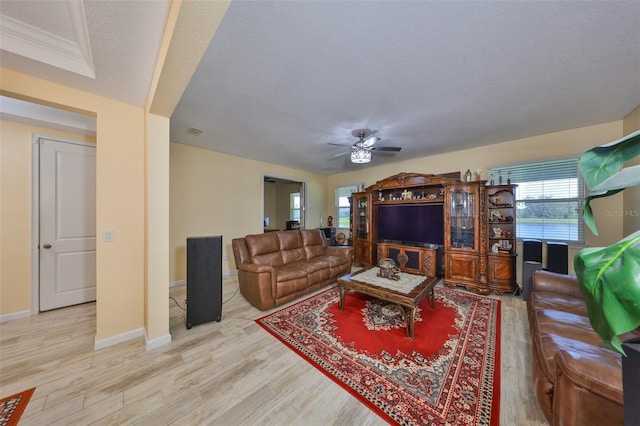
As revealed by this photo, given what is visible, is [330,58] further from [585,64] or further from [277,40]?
[585,64]

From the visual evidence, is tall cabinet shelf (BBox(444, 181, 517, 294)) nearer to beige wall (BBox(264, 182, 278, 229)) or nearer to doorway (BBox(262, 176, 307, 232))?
doorway (BBox(262, 176, 307, 232))

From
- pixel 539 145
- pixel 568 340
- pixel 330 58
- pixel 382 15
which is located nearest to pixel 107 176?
pixel 330 58

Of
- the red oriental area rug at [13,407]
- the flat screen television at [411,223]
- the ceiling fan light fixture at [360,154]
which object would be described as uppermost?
the ceiling fan light fixture at [360,154]

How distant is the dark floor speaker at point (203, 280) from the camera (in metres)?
2.46

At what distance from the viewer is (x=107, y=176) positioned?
6.98ft

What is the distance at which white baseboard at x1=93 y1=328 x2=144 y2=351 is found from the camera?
6.89 feet

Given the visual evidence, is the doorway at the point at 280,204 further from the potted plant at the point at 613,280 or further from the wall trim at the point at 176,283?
the potted plant at the point at 613,280

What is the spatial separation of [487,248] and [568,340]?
2427 mm

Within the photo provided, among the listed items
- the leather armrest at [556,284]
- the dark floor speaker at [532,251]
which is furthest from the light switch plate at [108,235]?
the dark floor speaker at [532,251]

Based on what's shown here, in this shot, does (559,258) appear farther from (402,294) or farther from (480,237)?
(402,294)

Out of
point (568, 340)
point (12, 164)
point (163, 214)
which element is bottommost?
point (568, 340)

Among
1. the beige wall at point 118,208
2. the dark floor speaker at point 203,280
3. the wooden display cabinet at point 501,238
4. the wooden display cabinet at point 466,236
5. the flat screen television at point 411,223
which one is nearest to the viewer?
the beige wall at point 118,208

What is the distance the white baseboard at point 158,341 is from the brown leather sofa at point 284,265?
101 centimetres

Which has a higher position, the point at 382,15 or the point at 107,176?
the point at 382,15
